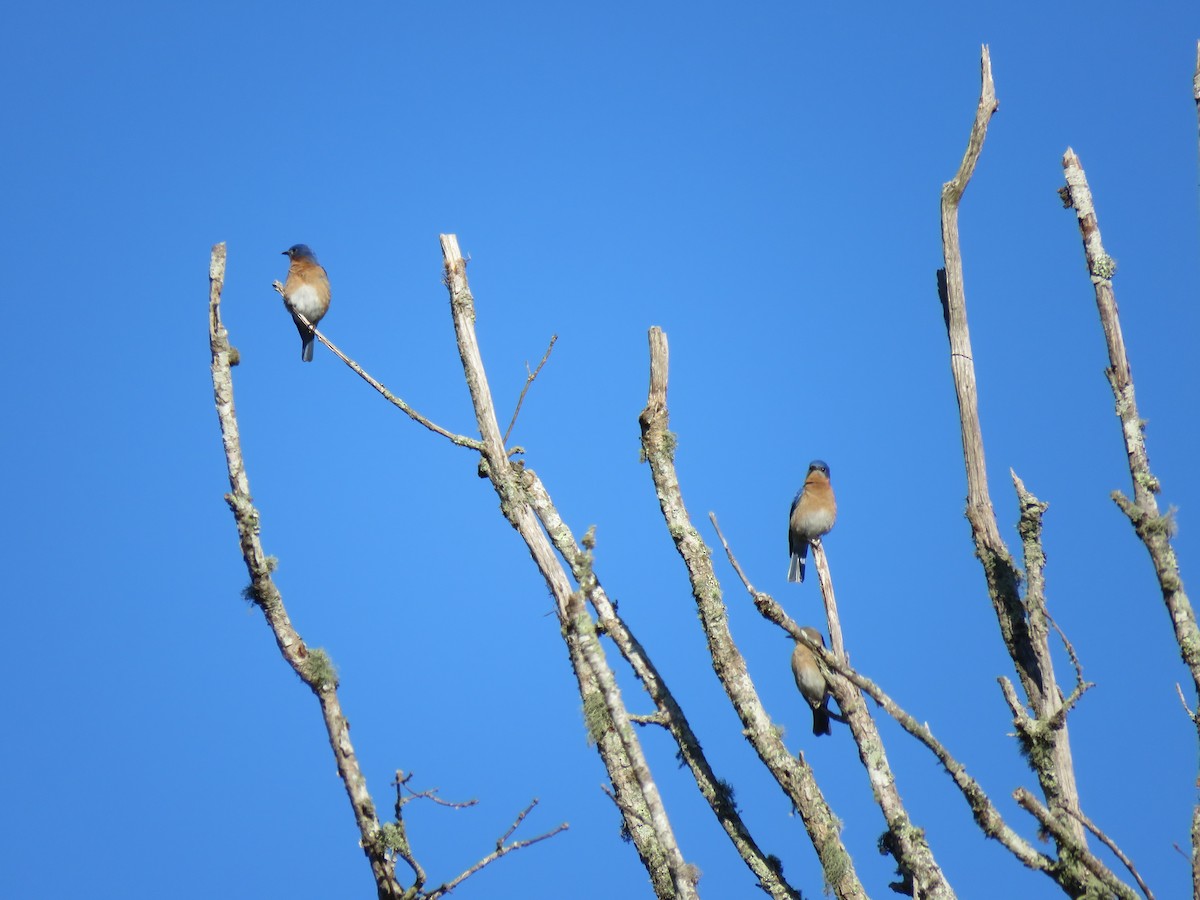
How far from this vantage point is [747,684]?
30.4ft

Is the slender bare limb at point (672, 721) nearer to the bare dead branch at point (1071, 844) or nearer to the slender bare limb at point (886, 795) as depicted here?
the slender bare limb at point (886, 795)

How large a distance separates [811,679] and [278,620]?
6.09 metres

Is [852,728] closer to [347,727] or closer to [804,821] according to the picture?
[804,821]

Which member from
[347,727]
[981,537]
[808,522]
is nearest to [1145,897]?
[981,537]

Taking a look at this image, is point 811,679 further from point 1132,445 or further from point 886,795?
point 1132,445

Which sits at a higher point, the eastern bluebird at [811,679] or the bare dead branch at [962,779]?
the eastern bluebird at [811,679]

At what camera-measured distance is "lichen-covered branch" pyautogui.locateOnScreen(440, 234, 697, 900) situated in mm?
6559

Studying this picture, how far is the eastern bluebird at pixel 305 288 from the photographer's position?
1711 centimetres

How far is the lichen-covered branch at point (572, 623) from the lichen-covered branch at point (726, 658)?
1.01 meters

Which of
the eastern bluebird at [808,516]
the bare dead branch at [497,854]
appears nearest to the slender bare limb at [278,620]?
the bare dead branch at [497,854]

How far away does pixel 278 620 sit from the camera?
27.6 feet

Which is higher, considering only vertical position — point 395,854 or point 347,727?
point 347,727

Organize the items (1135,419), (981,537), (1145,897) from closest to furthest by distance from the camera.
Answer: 1. (1145,897)
2. (1135,419)
3. (981,537)

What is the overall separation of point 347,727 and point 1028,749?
4688mm
